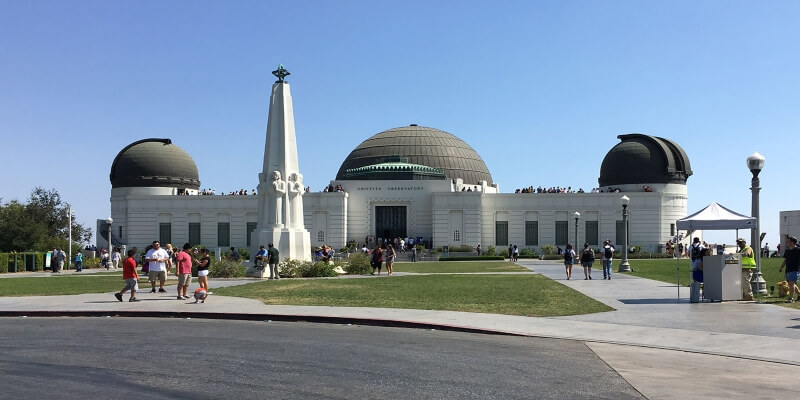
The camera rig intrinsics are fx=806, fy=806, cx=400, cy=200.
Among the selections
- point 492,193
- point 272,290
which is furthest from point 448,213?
point 272,290

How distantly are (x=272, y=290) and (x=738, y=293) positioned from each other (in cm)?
1456

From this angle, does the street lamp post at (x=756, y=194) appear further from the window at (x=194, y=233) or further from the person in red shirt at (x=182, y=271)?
the window at (x=194, y=233)

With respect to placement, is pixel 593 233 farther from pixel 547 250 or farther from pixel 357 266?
pixel 357 266

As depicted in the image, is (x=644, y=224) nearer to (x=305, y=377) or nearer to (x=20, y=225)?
(x=20, y=225)

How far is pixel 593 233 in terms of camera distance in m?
77.4

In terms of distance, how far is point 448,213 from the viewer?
254 feet

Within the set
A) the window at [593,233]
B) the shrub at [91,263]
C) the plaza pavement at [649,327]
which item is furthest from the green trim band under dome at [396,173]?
the plaza pavement at [649,327]

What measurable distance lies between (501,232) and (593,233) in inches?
345

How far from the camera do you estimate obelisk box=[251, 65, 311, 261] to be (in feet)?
133

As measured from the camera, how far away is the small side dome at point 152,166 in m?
83.0

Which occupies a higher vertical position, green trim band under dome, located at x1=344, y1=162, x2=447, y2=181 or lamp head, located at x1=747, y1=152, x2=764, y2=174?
green trim band under dome, located at x1=344, y1=162, x2=447, y2=181

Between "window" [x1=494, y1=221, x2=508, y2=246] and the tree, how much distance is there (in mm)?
37978

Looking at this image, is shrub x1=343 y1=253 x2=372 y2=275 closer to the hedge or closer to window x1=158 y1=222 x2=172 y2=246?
the hedge

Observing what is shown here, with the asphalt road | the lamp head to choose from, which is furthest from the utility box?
the asphalt road
